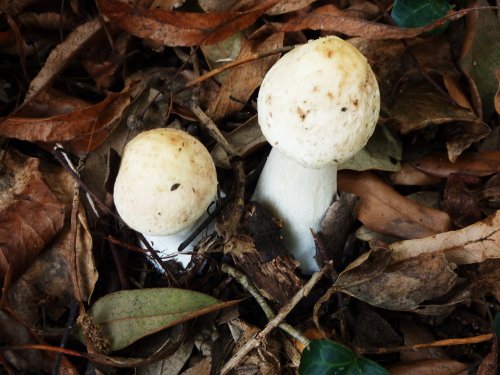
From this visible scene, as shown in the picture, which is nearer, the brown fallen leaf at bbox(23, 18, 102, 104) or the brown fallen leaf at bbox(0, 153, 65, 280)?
the brown fallen leaf at bbox(0, 153, 65, 280)

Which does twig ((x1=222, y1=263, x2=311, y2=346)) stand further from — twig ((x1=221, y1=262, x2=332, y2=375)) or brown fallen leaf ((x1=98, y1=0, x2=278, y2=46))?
brown fallen leaf ((x1=98, y1=0, x2=278, y2=46))

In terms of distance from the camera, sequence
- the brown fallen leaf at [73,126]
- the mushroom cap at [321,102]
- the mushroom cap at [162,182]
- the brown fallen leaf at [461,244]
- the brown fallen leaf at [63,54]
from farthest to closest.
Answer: the brown fallen leaf at [63,54]
the brown fallen leaf at [73,126]
the brown fallen leaf at [461,244]
the mushroom cap at [162,182]
the mushroom cap at [321,102]

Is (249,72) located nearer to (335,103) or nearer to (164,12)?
(164,12)

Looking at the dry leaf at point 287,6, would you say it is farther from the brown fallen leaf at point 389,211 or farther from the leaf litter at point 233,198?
the brown fallen leaf at point 389,211

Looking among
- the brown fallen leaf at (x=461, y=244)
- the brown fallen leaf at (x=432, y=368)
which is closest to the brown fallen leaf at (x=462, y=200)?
the brown fallen leaf at (x=461, y=244)

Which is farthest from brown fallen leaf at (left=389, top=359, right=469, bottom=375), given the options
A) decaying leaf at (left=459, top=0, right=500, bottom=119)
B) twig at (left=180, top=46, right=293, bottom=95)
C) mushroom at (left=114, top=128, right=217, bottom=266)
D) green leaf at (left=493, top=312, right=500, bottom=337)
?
twig at (left=180, top=46, right=293, bottom=95)

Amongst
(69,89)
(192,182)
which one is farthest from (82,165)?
(192,182)
